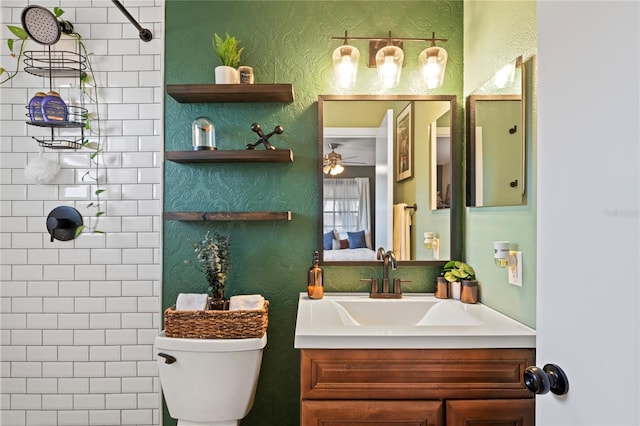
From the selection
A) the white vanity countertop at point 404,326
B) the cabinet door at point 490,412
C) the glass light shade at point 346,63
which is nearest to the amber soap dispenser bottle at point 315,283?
the white vanity countertop at point 404,326

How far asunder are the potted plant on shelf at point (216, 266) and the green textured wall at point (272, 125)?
0.10 m

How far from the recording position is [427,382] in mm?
1416

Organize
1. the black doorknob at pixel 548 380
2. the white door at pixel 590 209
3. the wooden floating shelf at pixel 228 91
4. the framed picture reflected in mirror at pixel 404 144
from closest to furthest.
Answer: the white door at pixel 590 209, the black doorknob at pixel 548 380, the wooden floating shelf at pixel 228 91, the framed picture reflected in mirror at pixel 404 144

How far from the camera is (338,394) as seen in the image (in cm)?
141

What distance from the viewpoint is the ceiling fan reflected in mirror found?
83.0 inches

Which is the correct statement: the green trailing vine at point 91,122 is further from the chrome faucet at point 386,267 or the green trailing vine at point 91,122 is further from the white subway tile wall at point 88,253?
the chrome faucet at point 386,267

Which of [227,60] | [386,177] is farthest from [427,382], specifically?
[227,60]

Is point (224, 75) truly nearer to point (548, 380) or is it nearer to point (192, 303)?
point (192, 303)

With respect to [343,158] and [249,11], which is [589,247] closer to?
[343,158]

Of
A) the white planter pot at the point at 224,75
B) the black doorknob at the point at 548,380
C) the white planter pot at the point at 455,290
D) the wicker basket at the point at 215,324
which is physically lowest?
the wicker basket at the point at 215,324

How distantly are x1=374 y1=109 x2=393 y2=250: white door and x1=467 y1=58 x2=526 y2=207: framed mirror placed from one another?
0.38 meters

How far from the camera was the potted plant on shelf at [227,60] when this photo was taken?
2.00m

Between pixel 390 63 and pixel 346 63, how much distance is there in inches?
8.3

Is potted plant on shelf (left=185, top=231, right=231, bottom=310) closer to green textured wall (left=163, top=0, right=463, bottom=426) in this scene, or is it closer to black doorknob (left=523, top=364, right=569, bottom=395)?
green textured wall (left=163, top=0, right=463, bottom=426)
